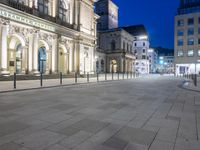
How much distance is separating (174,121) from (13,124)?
4021 mm

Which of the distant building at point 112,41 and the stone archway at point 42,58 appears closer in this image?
the stone archway at point 42,58

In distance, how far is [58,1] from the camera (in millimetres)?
24344

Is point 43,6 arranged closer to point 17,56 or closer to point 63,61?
point 17,56

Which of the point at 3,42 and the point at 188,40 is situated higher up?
the point at 188,40

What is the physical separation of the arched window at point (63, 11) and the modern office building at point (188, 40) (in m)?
40.0

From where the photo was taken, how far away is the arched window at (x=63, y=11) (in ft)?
83.2

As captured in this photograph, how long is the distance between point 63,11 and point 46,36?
657cm

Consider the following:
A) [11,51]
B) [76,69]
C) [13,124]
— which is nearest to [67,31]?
[76,69]

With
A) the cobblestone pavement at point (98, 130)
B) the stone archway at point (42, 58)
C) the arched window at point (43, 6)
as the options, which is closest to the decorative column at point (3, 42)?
the arched window at point (43, 6)

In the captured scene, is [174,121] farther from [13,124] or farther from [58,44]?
[58,44]

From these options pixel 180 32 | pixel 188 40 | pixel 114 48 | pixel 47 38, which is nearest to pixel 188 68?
pixel 188 40

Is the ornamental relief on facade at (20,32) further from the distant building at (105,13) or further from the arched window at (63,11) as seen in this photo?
the distant building at (105,13)

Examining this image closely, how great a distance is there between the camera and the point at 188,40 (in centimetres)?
5253

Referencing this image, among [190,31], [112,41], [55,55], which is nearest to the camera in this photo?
[55,55]
